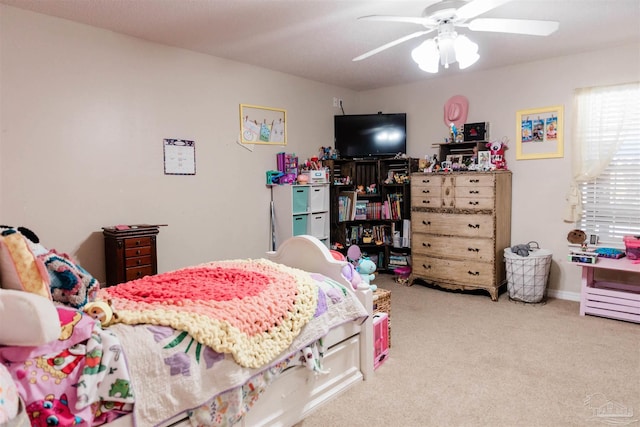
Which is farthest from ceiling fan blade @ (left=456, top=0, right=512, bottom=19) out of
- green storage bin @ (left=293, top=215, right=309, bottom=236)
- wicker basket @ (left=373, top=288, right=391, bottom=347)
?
green storage bin @ (left=293, top=215, right=309, bottom=236)

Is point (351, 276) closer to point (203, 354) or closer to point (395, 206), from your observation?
point (203, 354)

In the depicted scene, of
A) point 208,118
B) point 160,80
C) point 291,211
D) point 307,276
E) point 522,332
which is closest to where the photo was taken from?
point 307,276

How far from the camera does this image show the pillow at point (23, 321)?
1.27m

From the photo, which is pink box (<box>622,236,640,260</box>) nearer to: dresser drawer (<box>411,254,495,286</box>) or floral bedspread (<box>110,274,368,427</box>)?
dresser drawer (<box>411,254,495,286</box>)

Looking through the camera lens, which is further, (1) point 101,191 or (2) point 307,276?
(1) point 101,191

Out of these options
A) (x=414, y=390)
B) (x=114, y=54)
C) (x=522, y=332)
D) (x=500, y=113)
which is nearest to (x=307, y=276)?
(x=414, y=390)

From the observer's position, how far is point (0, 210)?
288cm

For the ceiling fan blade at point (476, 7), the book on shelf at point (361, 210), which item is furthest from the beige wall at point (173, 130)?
the ceiling fan blade at point (476, 7)

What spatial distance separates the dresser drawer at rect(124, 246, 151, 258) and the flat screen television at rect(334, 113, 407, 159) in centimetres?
272

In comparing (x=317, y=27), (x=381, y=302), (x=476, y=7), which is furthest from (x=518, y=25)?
(x=381, y=302)

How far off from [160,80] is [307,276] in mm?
2377

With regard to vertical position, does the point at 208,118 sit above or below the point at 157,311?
above

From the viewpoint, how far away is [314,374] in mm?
2154

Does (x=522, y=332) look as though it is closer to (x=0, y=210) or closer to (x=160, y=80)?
(x=160, y=80)
